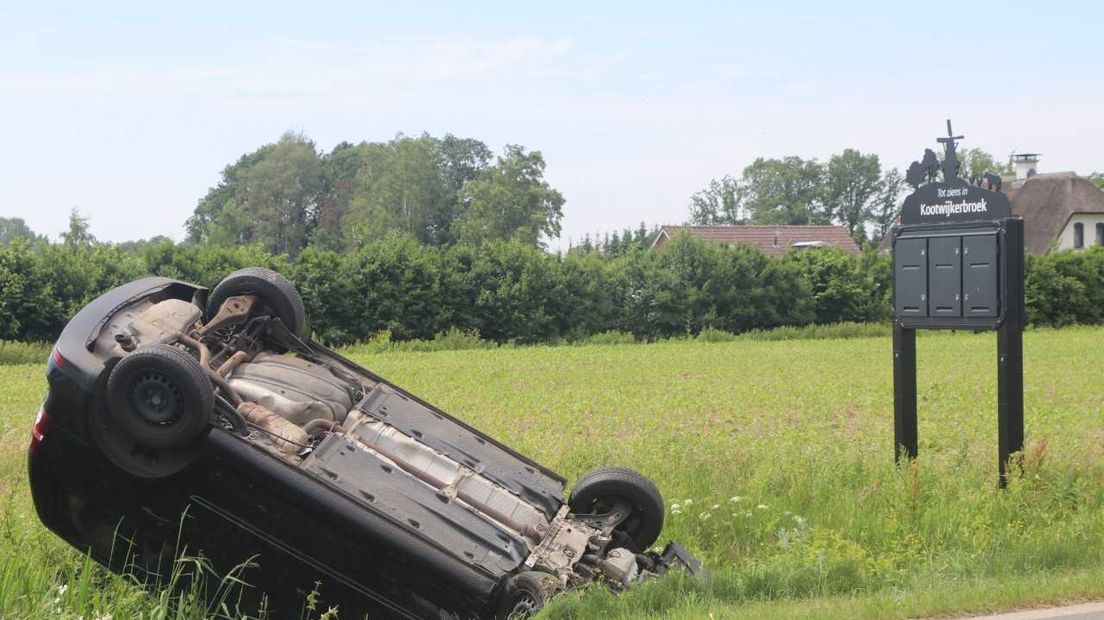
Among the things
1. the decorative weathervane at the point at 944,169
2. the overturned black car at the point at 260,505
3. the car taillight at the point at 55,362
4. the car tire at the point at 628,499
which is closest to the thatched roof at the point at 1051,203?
the decorative weathervane at the point at 944,169

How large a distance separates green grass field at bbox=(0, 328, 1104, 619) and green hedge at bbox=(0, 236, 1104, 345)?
49.4ft

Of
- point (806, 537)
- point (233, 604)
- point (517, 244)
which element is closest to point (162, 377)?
point (233, 604)

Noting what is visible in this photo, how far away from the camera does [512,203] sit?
90.2 m

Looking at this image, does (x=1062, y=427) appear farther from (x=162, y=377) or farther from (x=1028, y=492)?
(x=162, y=377)

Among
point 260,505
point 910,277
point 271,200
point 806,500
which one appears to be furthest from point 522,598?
point 271,200

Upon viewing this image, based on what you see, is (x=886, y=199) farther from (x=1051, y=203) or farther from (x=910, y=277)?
(x=910, y=277)

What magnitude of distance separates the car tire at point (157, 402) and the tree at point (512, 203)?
269ft

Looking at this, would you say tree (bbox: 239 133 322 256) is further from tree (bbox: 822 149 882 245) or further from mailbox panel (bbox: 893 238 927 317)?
mailbox panel (bbox: 893 238 927 317)

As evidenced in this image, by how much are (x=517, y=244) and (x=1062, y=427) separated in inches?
1221

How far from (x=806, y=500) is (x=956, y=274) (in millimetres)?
2470

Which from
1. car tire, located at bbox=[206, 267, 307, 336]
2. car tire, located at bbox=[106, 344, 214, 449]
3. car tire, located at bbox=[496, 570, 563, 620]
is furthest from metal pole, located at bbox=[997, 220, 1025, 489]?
car tire, located at bbox=[106, 344, 214, 449]

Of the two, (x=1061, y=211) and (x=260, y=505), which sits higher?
(x=1061, y=211)

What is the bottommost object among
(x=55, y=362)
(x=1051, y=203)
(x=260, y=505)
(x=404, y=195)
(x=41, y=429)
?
(x=260, y=505)

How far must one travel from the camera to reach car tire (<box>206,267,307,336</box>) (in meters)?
7.84
